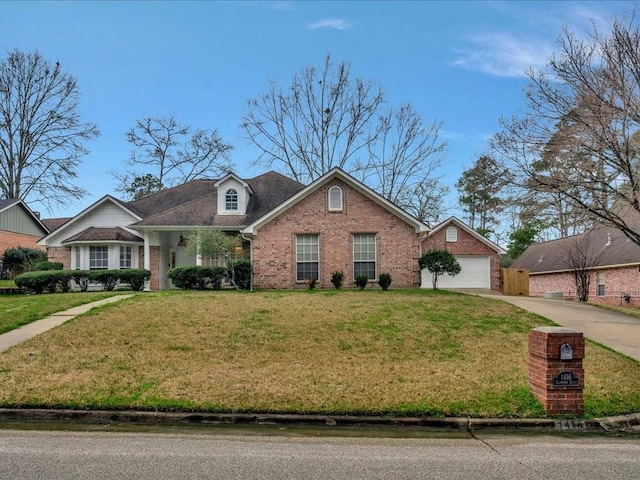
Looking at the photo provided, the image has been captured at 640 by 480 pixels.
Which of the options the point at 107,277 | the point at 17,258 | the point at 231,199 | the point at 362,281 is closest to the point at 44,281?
the point at 107,277

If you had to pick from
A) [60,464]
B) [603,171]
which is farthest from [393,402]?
[603,171]

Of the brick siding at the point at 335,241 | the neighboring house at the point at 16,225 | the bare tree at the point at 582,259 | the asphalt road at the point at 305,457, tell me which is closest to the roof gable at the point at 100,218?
the brick siding at the point at 335,241

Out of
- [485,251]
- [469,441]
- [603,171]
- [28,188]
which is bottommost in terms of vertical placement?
[469,441]

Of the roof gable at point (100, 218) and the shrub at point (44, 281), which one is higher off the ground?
the roof gable at point (100, 218)

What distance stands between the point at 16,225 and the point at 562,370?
36.3m

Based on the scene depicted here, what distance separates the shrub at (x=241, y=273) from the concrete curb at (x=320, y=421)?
1338 cm

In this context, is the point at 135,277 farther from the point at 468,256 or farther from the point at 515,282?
the point at 515,282

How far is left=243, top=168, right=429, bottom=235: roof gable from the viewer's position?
67.5 ft

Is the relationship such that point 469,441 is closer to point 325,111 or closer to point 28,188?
point 325,111

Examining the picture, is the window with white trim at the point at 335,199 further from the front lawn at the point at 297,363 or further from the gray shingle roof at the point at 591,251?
the gray shingle roof at the point at 591,251

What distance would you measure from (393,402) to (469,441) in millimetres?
1314

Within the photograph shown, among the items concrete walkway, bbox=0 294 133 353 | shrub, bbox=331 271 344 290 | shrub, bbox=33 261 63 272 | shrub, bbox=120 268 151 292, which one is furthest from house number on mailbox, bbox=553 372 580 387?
shrub, bbox=33 261 63 272

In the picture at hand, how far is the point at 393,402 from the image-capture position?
24.4 ft

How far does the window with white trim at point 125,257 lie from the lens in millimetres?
23062
